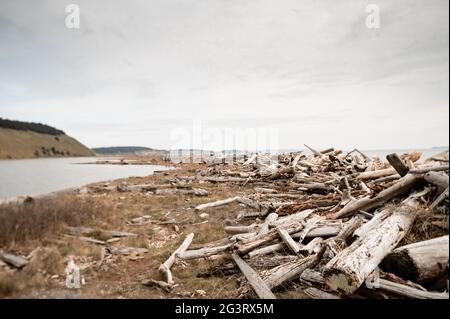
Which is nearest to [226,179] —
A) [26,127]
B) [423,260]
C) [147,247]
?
[147,247]

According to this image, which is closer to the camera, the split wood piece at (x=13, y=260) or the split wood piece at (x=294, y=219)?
the split wood piece at (x=13, y=260)

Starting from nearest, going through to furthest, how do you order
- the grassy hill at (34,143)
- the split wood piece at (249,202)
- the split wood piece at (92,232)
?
the split wood piece at (92,232)
the split wood piece at (249,202)
the grassy hill at (34,143)

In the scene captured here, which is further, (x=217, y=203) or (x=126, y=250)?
(x=217, y=203)

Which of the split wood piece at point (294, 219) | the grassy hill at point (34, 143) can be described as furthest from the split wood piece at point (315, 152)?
the grassy hill at point (34, 143)

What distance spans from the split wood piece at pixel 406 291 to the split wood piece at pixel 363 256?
0.26m

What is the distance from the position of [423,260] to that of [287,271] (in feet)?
7.12

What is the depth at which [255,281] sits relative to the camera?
16.8ft

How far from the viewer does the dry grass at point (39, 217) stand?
4.69 meters

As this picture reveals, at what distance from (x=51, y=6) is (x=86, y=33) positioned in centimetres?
75

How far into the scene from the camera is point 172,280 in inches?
220

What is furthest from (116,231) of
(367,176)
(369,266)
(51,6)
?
(367,176)

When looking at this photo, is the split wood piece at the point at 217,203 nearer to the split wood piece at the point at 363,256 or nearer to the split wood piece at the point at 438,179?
the split wood piece at the point at 363,256

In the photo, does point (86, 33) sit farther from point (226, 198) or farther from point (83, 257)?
point (226, 198)

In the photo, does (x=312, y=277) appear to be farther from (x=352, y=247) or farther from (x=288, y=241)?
(x=288, y=241)
